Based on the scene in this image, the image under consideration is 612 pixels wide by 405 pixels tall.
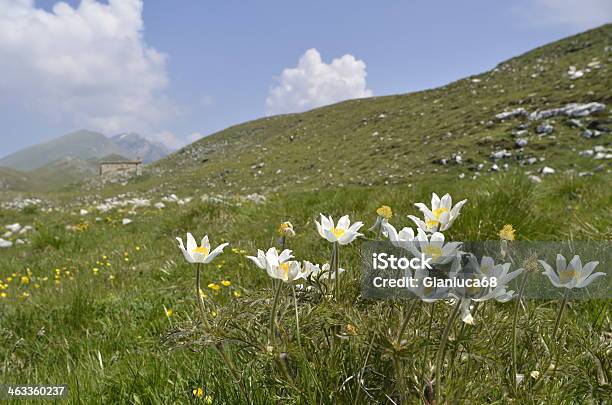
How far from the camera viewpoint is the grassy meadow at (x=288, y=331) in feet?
5.42

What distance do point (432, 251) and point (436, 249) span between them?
0.02 m

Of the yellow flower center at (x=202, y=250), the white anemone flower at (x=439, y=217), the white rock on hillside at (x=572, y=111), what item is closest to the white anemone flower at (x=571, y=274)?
the white anemone flower at (x=439, y=217)

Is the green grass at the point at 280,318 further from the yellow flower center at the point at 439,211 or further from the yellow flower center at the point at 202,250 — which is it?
the yellow flower center at the point at 439,211

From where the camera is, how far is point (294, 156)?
3259 cm

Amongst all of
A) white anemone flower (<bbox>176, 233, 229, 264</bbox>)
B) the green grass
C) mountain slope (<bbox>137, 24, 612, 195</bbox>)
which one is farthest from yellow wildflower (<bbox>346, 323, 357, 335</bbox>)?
mountain slope (<bbox>137, 24, 612, 195</bbox>)

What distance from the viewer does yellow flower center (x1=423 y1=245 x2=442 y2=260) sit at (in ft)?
5.01

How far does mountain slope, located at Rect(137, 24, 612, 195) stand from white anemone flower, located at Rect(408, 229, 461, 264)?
12.0 meters

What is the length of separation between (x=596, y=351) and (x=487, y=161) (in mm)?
15310

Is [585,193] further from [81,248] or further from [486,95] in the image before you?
[486,95]

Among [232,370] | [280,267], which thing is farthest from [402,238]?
[232,370]

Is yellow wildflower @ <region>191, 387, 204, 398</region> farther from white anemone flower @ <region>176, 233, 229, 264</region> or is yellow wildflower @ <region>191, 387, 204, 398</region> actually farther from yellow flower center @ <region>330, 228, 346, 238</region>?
yellow flower center @ <region>330, 228, 346, 238</region>

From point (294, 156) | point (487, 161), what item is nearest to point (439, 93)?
point (294, 156)

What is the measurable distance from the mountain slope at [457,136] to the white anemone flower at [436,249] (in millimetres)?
11983

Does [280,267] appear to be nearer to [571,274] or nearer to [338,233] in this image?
[338,233]
